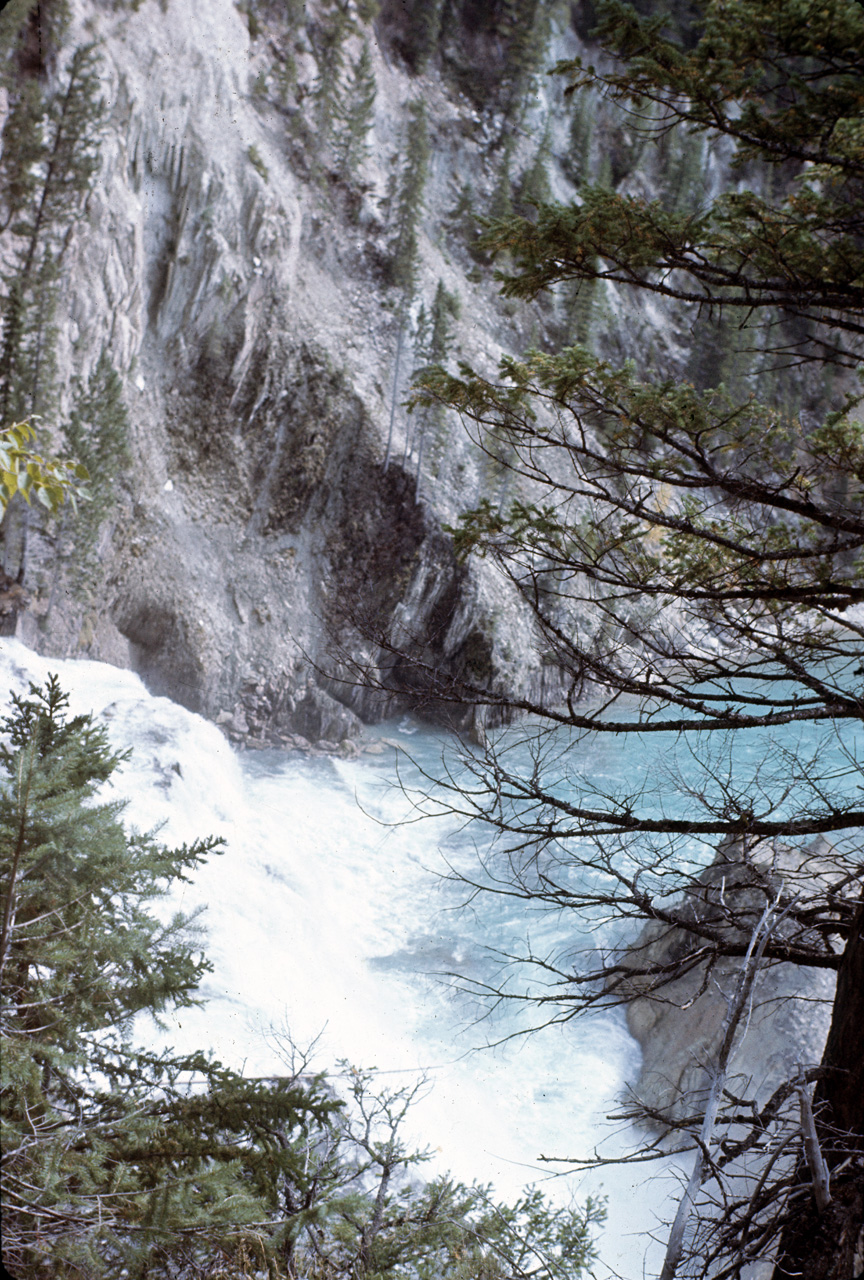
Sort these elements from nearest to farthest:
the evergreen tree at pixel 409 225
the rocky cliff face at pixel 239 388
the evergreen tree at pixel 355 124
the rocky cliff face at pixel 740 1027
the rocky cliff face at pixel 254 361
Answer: the rocky cliff face at pixel 740 1027, the rocky cliff face at pixel 254 361, the rocky cliff face at pixel 239 388, the evergreen tree at pixel 409 225, the evergreen tree at pixel 355 124

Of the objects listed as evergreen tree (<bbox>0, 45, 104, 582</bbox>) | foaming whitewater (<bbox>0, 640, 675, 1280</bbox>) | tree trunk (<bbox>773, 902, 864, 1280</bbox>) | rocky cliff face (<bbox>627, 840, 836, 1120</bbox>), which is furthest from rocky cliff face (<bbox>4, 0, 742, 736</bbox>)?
tree trunk (<bbox>773, 902, 864, 1280</bbox>)

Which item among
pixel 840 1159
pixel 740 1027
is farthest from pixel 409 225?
pixel 840 1159

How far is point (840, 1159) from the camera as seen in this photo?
285cm

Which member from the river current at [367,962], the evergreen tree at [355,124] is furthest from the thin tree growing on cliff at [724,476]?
the evergreen tree at [355,124]

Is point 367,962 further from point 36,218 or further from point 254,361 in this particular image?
point 254,361

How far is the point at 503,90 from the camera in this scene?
105 ft

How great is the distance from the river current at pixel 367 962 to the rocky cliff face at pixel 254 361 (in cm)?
384

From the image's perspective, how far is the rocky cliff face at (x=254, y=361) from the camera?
17.2 metres

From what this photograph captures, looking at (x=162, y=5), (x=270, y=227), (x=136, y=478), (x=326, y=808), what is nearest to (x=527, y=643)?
(x=326, y=808)

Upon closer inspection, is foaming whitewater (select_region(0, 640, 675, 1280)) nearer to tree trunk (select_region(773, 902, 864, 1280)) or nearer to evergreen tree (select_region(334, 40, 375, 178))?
tree trunk (select_region(773, 902, 864, 1280))

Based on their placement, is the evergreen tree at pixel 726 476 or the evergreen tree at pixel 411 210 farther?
the evergreen tree at pixel 411 210

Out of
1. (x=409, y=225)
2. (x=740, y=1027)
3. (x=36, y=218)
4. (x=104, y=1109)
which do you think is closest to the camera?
(x=104, y=1109)

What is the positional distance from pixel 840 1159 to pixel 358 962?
913cm

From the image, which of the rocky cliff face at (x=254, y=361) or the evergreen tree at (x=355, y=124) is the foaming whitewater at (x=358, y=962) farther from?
the evergreen tree at (x=355, y=124)
